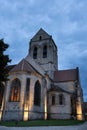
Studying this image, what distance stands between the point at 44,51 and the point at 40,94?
13.9 metres

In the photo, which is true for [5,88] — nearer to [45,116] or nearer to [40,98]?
[40,98]

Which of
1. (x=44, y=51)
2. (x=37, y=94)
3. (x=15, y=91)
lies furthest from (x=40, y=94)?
(x=44, y=51)

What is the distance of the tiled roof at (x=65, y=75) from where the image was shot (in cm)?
3591

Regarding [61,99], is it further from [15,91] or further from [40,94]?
[15,91]

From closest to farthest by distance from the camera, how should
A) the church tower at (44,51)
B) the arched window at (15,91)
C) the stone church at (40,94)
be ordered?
1. the stone church at (40,94)
2. the arched window at (15,91)
3. the church tower at (44,51)

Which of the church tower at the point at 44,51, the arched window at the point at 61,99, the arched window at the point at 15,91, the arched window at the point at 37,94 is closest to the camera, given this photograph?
the arched window at the point at 15,91

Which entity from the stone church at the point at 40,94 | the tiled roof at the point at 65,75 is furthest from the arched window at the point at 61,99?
the tiled roof at the point at 65,75

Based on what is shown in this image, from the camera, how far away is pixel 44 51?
39.0 m

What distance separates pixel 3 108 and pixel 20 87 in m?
4.40

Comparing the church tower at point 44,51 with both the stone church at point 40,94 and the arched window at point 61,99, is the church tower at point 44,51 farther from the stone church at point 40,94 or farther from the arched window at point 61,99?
the arched window at point 61,99

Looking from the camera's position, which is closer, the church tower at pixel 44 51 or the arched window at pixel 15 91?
the arched window at pixel 15 91

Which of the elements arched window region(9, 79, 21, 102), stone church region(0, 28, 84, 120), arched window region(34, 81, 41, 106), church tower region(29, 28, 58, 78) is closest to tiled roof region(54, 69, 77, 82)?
stone church region(0, 28, 84, 120)

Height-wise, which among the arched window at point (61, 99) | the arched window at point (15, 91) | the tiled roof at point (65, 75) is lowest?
the arched window at point (61, 99)

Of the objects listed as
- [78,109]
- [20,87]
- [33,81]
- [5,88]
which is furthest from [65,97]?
[5,88]
